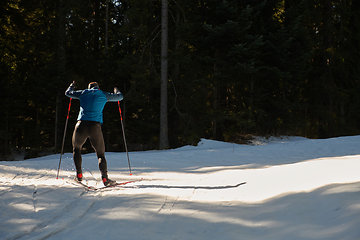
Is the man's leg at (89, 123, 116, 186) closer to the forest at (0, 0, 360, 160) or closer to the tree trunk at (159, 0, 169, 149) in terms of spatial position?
the forest at (0, 0, 360, 160)

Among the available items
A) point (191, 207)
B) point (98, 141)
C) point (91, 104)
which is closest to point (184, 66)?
point (91, 104)

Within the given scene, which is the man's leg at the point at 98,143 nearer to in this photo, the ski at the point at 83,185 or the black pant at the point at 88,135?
the black pant at the point at 88,135

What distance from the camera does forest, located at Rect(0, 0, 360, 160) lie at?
19.3 metres

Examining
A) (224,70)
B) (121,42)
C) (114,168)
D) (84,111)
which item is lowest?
(114,168)

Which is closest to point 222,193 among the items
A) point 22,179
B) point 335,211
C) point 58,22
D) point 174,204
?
point 174,204

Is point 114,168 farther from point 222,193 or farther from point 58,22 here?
point 58,22

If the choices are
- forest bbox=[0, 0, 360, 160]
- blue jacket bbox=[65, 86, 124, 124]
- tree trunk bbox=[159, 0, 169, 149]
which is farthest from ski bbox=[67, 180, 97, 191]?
tree trunk bbox=[159, 0, 169, 149]

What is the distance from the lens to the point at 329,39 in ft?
86.7

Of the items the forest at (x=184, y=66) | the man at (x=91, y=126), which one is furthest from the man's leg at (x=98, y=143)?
the forest at (x=184, y=66)

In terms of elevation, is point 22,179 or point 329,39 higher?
point 329,39

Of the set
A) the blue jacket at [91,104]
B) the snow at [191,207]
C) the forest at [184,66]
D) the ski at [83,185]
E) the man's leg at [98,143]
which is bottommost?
the ski at [83,185]

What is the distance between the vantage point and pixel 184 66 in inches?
845

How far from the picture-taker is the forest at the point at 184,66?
19.3m

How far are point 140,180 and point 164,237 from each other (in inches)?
Result: 141
